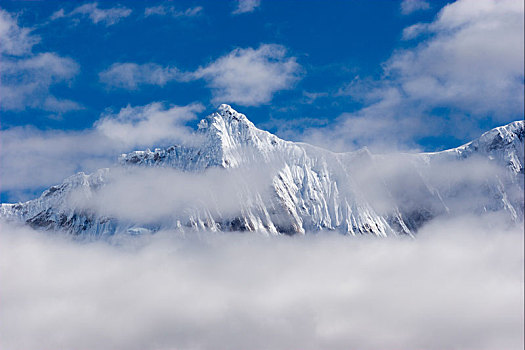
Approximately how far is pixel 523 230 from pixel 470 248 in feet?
153

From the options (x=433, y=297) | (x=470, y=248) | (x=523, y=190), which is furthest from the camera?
(x=433, y=297)

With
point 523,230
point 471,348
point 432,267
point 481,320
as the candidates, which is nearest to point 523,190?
point 523,230

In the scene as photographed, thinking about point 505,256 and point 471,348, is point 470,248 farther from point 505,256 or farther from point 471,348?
point 471,348

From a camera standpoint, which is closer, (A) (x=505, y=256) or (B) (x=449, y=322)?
(A) (x=505, y=256)

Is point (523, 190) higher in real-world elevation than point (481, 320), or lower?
higher

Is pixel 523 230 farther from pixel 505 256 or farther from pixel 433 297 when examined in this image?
pixel 433 297

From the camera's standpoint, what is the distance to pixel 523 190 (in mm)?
86375

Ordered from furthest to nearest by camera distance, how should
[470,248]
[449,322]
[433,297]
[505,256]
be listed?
[449,322] < [433,297] < [470,248] < [505,256]

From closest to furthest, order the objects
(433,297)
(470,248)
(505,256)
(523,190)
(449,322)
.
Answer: (505,256) < (523,190) < (470,248) < (433,297) < (449,322)

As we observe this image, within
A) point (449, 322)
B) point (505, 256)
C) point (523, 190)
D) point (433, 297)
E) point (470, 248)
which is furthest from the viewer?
point (449, 322)

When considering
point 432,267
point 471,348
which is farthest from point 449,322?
point 432,267

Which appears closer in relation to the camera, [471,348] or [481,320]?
[481,320]

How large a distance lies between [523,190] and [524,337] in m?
17.0

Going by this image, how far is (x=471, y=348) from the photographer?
187m
